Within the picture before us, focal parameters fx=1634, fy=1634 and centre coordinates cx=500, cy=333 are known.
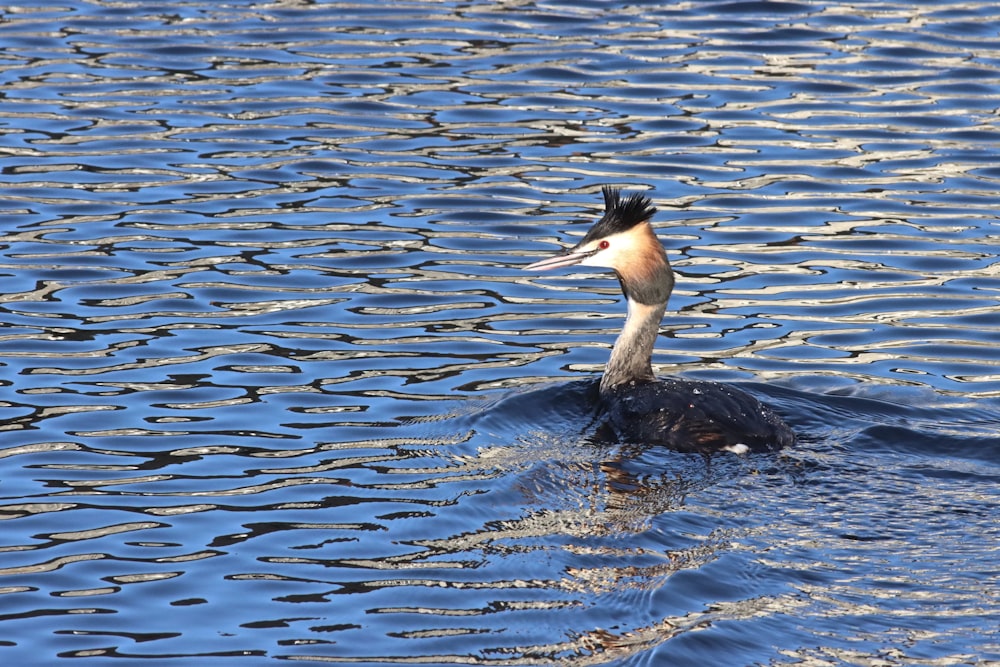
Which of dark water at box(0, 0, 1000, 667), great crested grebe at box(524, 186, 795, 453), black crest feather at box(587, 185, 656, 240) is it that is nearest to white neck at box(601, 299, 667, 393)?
great crested grebe at box(524, 186, 795, 453)

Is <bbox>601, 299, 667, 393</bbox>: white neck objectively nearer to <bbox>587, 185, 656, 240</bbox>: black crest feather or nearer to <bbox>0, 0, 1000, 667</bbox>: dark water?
<bbox>0, 0, 1000, 667</bbox>: dark water

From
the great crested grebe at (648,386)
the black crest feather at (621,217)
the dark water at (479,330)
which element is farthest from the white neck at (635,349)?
the black crest feather at (621,217)

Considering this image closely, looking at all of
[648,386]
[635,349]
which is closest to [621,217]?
[635,349]

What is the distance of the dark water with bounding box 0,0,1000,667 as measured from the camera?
6.28m

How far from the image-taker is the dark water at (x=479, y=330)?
6281 millimetres

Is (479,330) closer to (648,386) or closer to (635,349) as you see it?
(635,349)

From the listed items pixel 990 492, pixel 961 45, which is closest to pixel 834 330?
pixel 990 492

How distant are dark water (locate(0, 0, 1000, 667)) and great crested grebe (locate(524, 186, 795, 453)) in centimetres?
17

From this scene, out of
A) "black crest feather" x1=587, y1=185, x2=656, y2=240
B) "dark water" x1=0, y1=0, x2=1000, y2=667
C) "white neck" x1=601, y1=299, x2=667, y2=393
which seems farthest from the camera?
"black crest feather" x1=587, y1=185, x2=656, y2=240

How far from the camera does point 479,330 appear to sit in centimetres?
976

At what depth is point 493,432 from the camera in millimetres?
8195

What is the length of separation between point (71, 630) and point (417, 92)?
8678 mm

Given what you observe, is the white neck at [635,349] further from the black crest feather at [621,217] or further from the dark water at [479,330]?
the black crest feather at [621,217]

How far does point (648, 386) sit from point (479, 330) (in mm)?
1577
